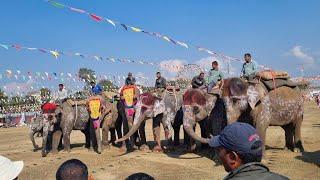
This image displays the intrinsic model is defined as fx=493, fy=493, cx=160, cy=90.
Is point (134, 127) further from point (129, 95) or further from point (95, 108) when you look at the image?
point (95, 108)

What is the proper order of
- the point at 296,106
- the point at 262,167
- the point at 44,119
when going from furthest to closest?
the point at 44,119 → the point at 296,106 → the point at 262,167

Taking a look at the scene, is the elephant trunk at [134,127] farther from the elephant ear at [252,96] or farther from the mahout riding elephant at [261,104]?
the elephant ear at [252,96]

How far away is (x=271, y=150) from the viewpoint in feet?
47.9

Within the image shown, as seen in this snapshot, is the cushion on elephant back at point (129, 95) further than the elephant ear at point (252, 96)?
Yes

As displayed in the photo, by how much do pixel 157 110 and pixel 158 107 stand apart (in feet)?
0.37

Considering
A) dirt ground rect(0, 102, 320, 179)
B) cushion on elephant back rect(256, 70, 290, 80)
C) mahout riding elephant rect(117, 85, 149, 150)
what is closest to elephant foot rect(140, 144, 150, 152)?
mahout riding elephant rect(117, 85, 149, 150)

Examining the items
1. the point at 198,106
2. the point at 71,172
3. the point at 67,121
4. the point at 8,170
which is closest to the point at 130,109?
the point at 67,121

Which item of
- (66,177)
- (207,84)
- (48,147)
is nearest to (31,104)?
(48,147)

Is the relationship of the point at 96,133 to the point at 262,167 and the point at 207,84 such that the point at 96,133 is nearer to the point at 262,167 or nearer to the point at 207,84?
the point at 207,84

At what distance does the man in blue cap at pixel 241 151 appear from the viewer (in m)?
3.36

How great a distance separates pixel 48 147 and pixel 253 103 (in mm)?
8183

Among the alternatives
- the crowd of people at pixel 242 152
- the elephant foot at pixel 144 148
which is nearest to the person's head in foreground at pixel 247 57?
the elephant foot at pixel 144 148

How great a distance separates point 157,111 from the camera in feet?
52.2

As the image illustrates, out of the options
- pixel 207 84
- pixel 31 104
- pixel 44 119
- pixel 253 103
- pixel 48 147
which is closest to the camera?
pixel 253 103
